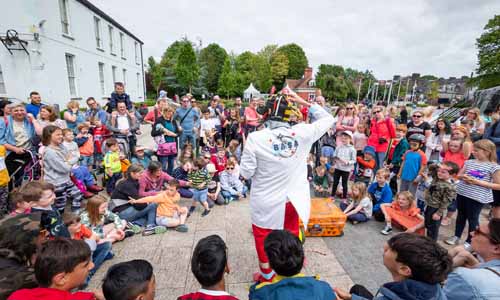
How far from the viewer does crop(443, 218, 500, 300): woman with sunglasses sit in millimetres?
1438

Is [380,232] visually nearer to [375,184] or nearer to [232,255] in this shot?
[375,184]

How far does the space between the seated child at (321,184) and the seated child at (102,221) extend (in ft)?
13.1

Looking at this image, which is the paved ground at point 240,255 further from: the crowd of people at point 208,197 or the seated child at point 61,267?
the seated child at point 61,267

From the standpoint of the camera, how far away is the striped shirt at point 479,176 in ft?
10.9

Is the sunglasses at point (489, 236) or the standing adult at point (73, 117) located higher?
the standing adult at point (73, 117)

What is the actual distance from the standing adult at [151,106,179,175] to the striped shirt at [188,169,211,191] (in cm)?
131

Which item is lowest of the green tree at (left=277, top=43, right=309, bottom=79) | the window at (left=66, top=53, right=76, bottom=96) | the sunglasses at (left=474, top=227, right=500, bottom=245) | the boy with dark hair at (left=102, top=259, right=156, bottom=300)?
the boy with dark hair at (left=102, top=259, right=156, bottom=300)

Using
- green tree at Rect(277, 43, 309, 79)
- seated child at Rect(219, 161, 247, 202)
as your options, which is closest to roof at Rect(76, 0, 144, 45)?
seated child at Rect(219, 161, 247, 202)

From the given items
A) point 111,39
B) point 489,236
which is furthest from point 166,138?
point 111,39

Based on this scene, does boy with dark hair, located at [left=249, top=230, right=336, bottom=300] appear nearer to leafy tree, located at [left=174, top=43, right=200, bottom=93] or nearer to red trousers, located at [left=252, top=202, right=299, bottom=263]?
red trousers, located at [left=252, top=202, right=299, bottom=263]

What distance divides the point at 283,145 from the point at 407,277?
1.34 metres

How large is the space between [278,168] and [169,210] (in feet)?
8.50

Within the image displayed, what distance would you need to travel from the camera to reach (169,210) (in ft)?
13.8

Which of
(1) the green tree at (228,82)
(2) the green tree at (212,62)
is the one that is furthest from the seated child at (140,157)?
(2) the green tree at (212,62)
